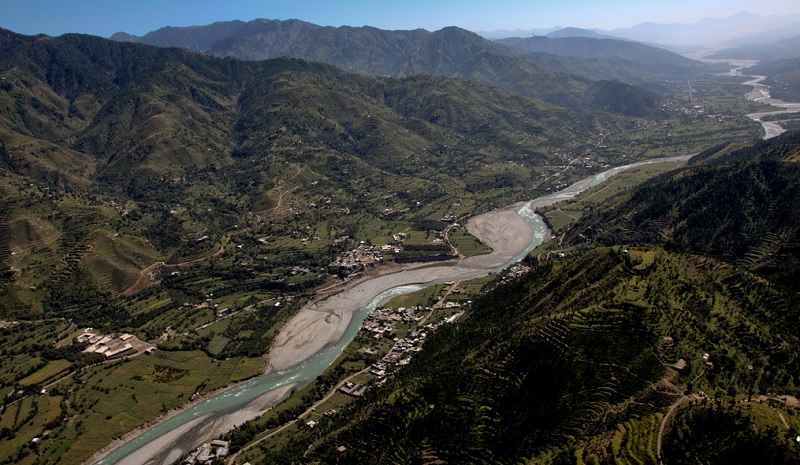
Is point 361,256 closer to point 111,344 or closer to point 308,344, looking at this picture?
point 308,344

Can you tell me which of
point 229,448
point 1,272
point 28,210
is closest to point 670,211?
point 229,448

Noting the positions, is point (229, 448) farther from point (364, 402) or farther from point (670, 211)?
point (670, 211)

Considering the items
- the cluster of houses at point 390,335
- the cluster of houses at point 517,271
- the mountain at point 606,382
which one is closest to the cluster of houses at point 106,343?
the mountain at point 606,382

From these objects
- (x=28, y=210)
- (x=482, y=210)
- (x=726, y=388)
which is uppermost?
(x=28, y=210)

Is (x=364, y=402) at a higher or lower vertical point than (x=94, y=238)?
lower

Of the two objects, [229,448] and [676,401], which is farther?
[229,448]

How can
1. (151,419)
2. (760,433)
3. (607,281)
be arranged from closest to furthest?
1. (760,433)
2. (607,281)
3. (151,419)

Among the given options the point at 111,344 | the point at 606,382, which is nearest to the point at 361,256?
the point at 111,344

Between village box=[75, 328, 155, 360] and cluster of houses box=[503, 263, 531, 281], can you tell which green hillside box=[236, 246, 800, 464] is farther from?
cluster of houses box=[503, 263, 531, 281]

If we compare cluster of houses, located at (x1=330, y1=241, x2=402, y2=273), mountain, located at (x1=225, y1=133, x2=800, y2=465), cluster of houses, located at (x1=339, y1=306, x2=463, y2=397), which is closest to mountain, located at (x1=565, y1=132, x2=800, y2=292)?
mountain, located at (x1=225, y1=133, x2=800, y2=465)
